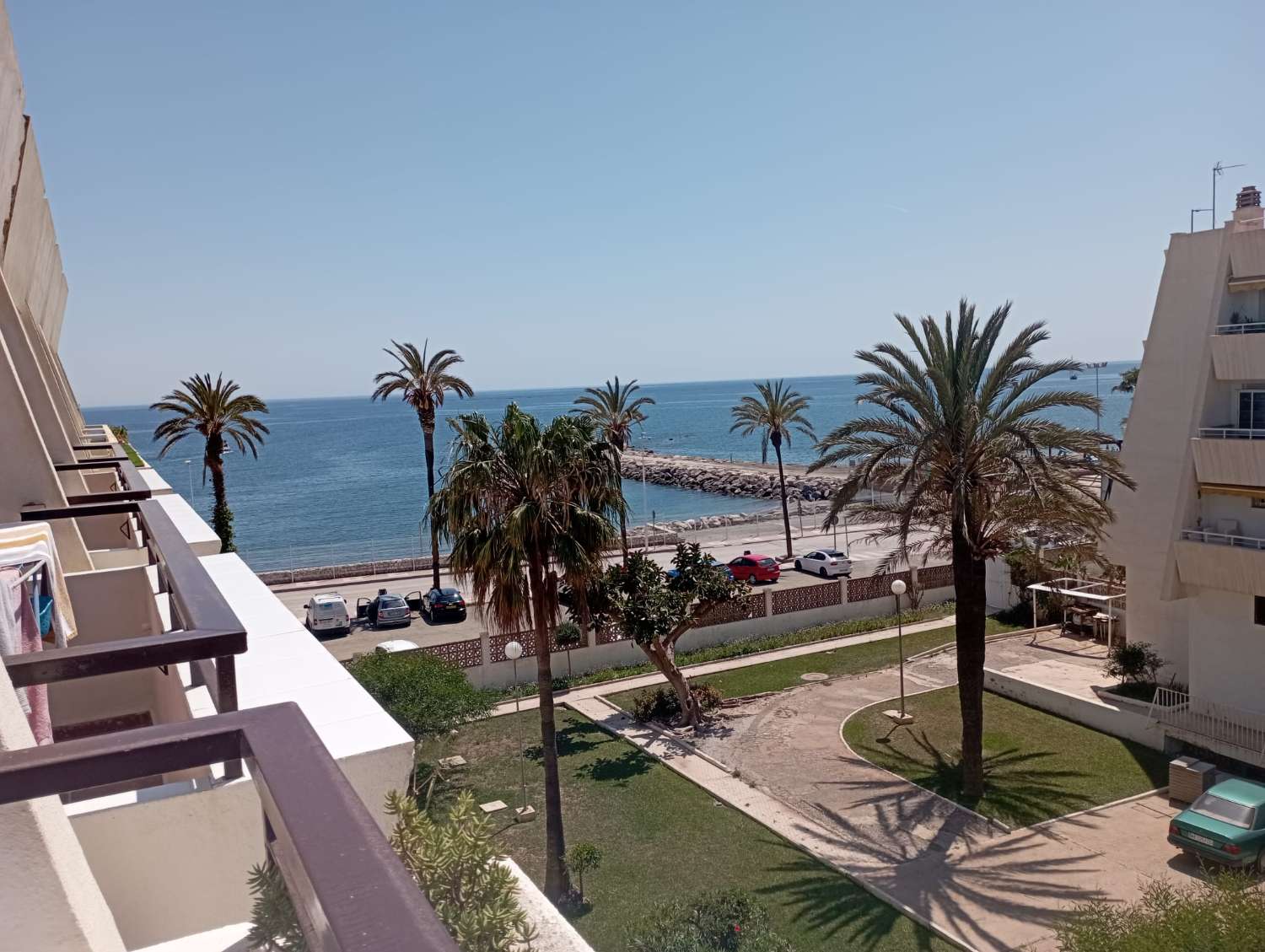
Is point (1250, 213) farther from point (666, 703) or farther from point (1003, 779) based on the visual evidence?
point (666, 703)

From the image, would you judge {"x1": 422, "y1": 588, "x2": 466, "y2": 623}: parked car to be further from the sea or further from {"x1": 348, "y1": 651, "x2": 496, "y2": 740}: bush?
{"x1": 348, "y1": 651, "x2": 496, "y2": 740}: bush

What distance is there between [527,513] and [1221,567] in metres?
14.6

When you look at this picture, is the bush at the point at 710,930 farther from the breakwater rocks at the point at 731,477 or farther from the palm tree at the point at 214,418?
the breakwater rocks at the point at 731,477

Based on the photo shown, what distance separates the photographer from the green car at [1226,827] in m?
12.8

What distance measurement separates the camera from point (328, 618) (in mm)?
29797

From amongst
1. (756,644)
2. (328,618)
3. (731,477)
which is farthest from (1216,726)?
(731,477)

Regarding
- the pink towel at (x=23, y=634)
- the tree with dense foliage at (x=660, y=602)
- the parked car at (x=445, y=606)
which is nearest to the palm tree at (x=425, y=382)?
the parked car at (x=445, y=606)

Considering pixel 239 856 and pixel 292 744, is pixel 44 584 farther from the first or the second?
pixel 292 744

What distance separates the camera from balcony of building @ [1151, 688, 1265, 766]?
1664cm

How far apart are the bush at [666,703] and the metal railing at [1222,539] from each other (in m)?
11.1

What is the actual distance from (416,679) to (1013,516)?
38.9ft

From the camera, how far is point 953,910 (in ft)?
40.4

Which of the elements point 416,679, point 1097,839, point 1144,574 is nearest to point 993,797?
point 1097,839

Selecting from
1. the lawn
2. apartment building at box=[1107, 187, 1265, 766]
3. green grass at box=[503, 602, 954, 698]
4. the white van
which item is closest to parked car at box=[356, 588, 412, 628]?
the white van
